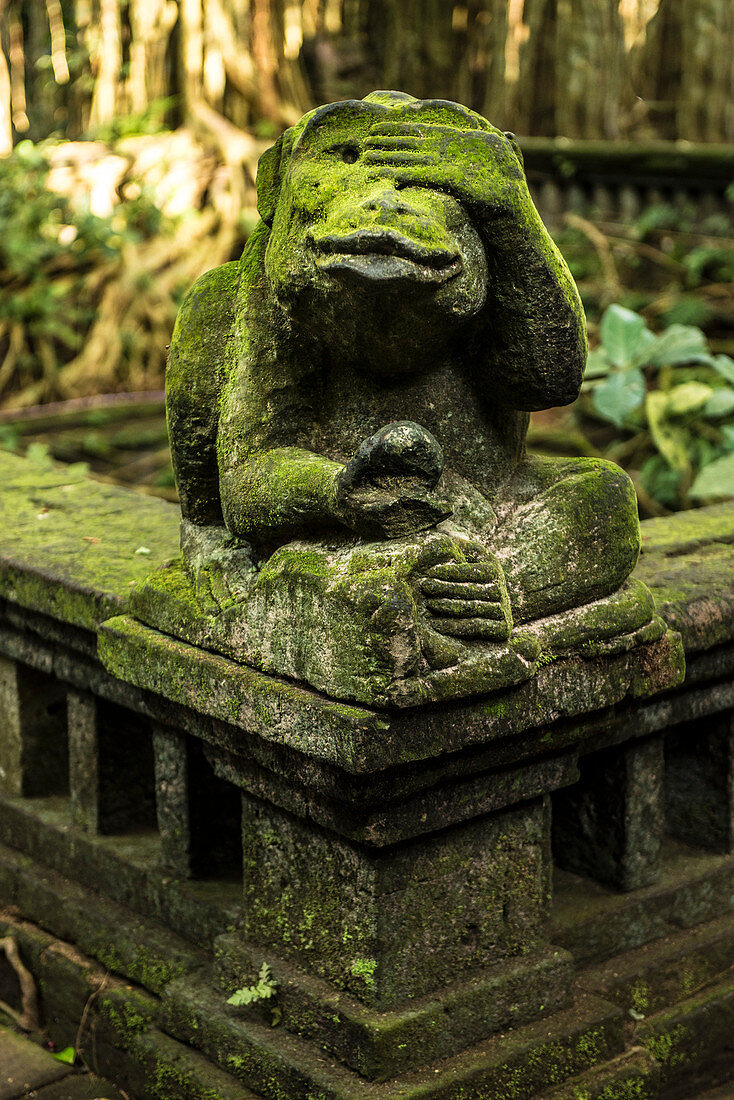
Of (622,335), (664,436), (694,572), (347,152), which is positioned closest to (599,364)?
(622,335)

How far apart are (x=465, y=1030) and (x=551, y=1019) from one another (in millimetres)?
201

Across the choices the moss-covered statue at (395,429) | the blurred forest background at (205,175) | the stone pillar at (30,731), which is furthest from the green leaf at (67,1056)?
the blurred forest background at (205,175)

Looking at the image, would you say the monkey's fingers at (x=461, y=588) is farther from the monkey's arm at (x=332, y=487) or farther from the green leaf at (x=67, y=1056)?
the green leaf at (x=67, y=1056)

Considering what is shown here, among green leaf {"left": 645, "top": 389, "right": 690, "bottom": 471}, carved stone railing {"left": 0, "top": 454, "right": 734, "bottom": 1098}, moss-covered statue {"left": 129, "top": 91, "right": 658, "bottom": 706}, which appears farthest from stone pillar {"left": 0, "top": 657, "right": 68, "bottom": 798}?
green leaf {"left": 645, "top": 389, "right": 690, "bottom": 471}

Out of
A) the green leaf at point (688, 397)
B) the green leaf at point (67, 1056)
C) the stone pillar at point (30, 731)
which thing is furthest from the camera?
the green leaf at point (688, 397)

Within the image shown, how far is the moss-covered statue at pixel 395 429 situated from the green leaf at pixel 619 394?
89.1 inches

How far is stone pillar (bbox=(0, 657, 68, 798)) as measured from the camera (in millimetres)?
3178

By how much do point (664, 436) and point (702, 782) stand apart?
8.95 ft

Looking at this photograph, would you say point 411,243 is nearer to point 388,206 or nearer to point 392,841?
point 388,206

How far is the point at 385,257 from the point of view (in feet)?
6.37

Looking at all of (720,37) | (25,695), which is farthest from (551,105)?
(25,695)

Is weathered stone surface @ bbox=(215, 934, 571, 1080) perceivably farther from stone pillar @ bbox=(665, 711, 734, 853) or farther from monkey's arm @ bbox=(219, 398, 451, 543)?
monkey's arm @ bbox=(219, 398, 451, 543)

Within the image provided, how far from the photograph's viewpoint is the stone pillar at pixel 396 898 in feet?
7.07

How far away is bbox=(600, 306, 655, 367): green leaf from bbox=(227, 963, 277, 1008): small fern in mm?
2948
